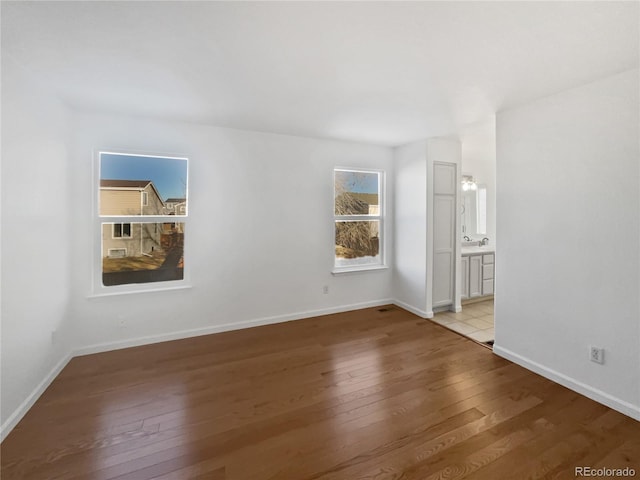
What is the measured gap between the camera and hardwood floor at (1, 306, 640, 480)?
1629mm

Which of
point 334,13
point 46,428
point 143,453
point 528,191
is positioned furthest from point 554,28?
point 46,428

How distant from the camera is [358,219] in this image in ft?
14.1

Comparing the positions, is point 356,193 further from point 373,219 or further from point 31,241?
point 31,241

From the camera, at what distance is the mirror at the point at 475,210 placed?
18.6 ft

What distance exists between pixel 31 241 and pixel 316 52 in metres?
2.44

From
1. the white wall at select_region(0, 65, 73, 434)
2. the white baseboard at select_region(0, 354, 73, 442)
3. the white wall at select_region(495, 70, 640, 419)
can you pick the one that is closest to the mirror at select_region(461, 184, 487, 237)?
the white wall at select_region(495, 70, 640, 419)

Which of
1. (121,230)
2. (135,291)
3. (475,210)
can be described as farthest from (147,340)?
(475,210)

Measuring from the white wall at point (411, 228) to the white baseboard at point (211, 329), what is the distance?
471 mm

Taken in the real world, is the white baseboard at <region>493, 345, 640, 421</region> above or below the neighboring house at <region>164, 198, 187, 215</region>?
below

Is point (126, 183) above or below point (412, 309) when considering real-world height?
above

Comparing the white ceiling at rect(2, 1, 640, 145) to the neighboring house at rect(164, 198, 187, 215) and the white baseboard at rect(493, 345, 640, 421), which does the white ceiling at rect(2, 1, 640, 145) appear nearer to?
the neighboring house at rect(164, 198, 187, 215)

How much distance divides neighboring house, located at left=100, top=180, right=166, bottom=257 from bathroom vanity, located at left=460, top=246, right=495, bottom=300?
4228 mm

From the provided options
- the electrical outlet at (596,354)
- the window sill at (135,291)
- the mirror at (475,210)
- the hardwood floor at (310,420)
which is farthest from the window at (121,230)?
the mirror at (475,210)

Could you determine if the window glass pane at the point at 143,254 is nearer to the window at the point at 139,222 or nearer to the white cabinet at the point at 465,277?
the window at the point at 139,222
